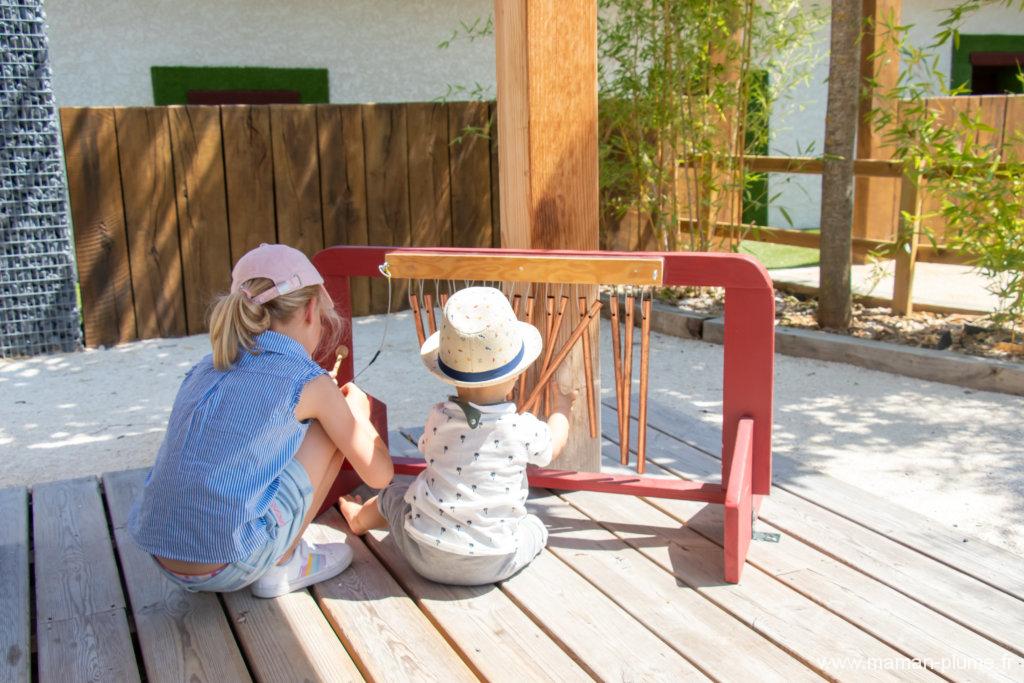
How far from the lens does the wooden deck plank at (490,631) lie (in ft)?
7.36

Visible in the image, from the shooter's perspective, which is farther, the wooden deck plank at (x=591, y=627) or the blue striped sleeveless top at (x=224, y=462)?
the blue striped sleeveless top at (x=224, y=462)

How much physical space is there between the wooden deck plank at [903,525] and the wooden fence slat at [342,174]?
3.59 meters

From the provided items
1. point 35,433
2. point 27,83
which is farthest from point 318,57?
point 35,433

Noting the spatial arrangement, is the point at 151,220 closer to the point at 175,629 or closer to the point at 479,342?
the point at 175,629

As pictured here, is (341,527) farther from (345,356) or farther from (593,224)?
(593,224)

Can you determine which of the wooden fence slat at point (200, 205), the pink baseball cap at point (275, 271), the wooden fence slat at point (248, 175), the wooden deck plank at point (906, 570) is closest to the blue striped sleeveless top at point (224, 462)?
the pink baseball cap at point (275, 271)

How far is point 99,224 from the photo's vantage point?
236 inches

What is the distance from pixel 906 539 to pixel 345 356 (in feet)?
5.91

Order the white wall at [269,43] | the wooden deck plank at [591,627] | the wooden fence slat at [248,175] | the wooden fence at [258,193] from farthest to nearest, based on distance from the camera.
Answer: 1. the white wall at [269,43]
2. the wooden fence slat at [248,175]
3. the wooden fence at [258,193]
4. the wooden deck plank at [591,627]

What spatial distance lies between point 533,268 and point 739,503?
86 cm

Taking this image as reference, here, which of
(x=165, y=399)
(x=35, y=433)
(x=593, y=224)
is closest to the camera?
(x=593, y=224)

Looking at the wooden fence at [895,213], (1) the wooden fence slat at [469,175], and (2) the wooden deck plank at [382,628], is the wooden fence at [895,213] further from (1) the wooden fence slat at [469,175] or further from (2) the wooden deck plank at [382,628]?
(2) the wooden deck plank at [382,628]

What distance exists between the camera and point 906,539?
2922 mm

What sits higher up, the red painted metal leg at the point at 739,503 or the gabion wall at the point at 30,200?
the gabion wall at the point at 30,200
